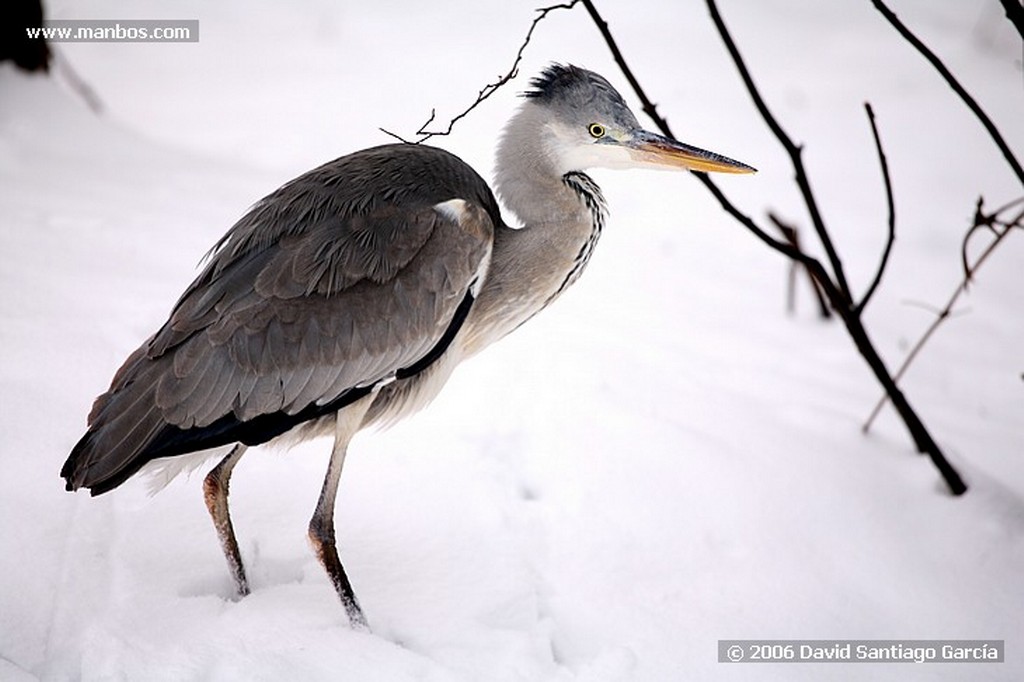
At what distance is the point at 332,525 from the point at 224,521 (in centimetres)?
32

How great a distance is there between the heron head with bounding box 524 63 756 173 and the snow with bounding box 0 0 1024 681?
1074 millimetres

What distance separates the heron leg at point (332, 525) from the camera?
283 cm

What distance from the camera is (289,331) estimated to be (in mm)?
2816

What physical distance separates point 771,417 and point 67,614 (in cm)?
264

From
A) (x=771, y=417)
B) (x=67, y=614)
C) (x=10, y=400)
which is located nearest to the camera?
(x=67, y=614)

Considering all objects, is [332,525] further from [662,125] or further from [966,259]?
[966,259]

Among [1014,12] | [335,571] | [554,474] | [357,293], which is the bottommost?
[554,474]

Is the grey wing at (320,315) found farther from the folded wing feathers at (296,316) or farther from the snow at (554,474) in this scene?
the snow at (554,474)

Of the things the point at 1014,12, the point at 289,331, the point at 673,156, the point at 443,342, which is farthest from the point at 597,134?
the point at 1014,12

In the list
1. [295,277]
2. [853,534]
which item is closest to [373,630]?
[295,277]

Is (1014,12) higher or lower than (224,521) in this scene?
higher

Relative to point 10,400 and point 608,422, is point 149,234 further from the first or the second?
point 608,422

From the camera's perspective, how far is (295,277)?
9.31ft

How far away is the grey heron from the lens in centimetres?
274
